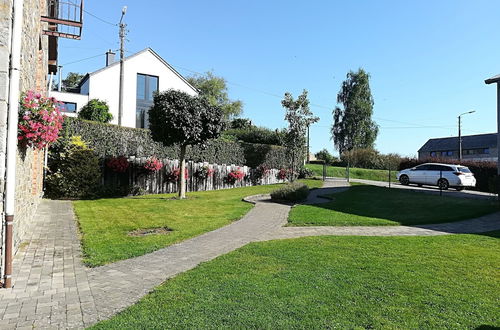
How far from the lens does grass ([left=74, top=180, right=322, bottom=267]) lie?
19.7ft

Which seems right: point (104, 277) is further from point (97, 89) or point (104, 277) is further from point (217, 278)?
point (97, 89)

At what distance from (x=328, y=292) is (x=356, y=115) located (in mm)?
48582

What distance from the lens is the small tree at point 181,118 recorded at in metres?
12.7

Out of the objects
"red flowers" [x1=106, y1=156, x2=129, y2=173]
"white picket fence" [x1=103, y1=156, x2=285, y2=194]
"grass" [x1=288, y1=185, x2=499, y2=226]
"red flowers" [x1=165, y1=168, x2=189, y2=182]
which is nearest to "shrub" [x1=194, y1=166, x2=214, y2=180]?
"white picket fence" [x1=103, y1=156, x2=285, y2=194]

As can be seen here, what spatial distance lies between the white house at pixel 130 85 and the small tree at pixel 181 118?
17387mm

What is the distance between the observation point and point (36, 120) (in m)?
5.43

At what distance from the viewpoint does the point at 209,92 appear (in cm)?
5228

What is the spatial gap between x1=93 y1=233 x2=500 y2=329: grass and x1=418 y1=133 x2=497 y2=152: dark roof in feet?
212

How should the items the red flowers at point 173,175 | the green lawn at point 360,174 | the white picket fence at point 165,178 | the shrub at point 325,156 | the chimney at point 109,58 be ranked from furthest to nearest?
the shrub at point 325,156, the chimney at point 109,58, the green lawn at point 360,174, the red flowers at point 173,175, the white picket fence at point 165,178

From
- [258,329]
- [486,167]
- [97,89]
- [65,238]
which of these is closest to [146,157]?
[65,238]

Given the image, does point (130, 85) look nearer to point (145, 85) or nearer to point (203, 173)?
point (145, 85)

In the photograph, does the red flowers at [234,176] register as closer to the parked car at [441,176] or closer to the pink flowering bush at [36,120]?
the parked car at [441,176]

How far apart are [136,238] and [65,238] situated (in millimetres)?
1389

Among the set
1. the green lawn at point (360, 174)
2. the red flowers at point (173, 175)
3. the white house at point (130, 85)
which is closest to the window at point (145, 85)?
the white house at point (130, 85)
